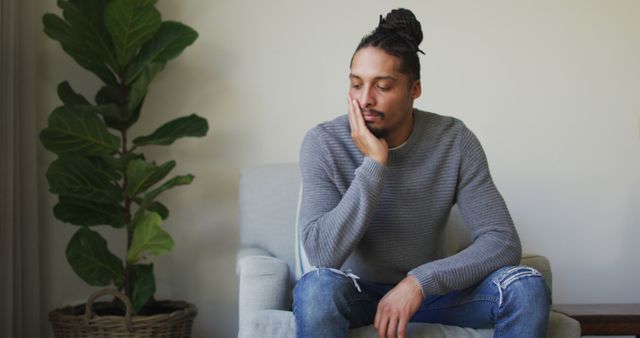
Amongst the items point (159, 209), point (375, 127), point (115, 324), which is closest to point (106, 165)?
point (159, 209)

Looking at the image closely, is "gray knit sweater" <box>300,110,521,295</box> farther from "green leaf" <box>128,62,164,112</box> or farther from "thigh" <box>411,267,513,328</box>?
"green leaf" <box>128,62,164,112</box>

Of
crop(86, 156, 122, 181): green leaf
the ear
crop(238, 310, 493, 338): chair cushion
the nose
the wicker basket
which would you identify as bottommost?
the wicker basket

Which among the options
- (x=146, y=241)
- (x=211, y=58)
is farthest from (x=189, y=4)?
(x=146, y=241)

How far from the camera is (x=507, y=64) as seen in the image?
2.87 metres

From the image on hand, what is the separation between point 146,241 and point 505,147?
137 centimetres

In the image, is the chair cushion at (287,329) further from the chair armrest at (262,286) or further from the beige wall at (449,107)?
the beige wall at (449,107)

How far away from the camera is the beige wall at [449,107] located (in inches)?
110

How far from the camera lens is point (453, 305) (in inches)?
68.1

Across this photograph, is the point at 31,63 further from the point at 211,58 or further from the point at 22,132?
the point at 211,58

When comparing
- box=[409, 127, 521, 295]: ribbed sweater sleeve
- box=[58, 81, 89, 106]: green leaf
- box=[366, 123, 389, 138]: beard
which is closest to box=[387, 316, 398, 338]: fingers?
box=[409, 127, 521, 295]: ribbed sweater sleeve

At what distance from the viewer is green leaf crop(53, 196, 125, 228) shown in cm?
244

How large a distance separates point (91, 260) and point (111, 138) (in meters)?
0.39

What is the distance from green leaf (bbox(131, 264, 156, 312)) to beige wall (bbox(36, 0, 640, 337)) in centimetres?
31

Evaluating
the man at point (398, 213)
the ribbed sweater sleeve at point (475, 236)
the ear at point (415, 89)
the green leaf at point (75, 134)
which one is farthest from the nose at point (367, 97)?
the green leaf at point (75, 134)
